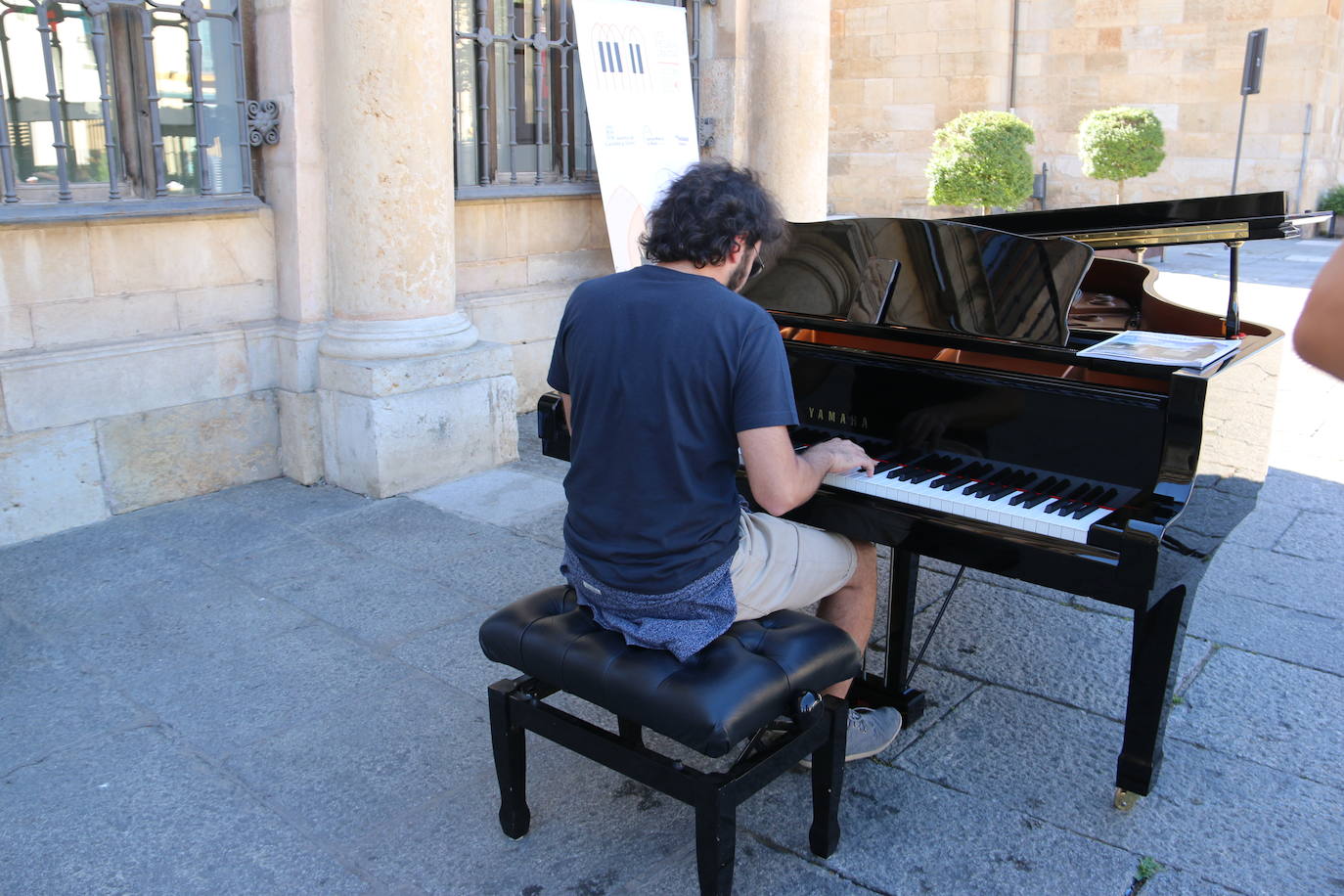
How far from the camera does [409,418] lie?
16.2 feet

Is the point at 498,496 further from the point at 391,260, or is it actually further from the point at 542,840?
the point at 542,840

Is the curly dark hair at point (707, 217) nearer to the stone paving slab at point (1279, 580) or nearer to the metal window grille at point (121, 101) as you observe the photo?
the stone paving slab at point (1279, 580)

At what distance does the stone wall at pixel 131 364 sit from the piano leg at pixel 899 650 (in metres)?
3.20

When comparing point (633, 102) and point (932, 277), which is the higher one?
point (633, 102)

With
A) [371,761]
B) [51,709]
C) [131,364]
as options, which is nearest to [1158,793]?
[371,761]

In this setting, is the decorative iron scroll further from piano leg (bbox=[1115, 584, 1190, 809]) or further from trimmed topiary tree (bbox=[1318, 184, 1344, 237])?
trimmed topiary tree (bbox=[1318, 184, 1344, 237])

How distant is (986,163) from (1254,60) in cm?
405

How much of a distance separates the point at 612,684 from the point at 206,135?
12.4 feet

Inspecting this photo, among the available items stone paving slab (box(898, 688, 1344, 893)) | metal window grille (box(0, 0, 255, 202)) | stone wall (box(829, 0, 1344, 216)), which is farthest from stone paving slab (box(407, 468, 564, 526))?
stone wall (box(829, 0, 1344, 216))

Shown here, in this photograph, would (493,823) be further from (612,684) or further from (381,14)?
(381,14)

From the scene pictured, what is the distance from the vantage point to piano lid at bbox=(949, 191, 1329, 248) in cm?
285

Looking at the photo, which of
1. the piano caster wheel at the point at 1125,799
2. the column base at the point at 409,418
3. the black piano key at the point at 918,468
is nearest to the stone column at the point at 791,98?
the column base at the point at 409,418

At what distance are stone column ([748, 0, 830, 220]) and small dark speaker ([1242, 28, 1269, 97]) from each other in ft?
28.7

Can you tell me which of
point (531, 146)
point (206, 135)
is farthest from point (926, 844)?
point (531, 146)
